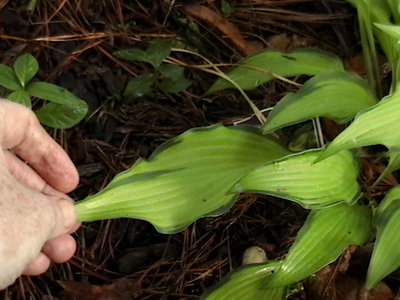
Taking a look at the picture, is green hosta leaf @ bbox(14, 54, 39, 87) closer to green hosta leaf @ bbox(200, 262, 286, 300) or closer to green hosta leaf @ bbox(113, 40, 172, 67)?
green hosta leaf @ bbox(113, 40, 172, 67)

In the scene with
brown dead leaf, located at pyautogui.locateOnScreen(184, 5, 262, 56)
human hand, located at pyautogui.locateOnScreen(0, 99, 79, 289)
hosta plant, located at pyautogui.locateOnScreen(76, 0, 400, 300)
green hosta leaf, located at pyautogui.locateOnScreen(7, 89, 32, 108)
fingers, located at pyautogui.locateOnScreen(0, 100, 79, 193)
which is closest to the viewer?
human hand, located at pyautogui.locateOnScreen(0, 99, 79, 289)

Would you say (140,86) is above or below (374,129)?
below

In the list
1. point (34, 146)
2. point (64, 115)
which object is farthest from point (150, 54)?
point (34, 146)

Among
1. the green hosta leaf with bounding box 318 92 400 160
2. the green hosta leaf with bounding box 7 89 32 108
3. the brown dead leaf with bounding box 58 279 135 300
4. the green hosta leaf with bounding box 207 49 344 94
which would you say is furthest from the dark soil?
the green hosta leaf with bounding box 318 92 400 160

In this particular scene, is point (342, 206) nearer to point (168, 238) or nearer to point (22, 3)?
point (168, 238)

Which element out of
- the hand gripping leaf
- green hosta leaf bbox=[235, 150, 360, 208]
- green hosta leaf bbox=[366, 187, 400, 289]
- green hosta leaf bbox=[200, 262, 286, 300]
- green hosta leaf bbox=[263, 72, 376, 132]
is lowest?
green hosta leaf bbox=[200, 262, 286, 300]

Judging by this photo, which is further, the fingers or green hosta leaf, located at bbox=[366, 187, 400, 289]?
green hosta leaf, located at bbox=[366, 187, 400, 289]

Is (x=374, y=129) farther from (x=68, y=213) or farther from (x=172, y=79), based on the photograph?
(x=172, y=79)
